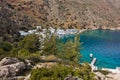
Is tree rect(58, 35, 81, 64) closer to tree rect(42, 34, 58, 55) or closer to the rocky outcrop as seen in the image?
tree rect(42, 34, 58, 55)

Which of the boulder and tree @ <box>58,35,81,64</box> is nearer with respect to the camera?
the boulder

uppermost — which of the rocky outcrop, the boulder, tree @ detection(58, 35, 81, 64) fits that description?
the boulder

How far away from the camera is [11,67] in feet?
169

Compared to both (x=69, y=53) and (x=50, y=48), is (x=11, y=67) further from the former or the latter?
(x=50, y=48)

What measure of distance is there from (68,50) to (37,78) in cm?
4907

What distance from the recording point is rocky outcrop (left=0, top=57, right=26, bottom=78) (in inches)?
1968

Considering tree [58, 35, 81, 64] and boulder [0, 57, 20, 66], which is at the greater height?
boulder [0, 57, 20, 66]

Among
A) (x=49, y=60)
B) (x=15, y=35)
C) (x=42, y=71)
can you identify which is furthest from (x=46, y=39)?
(x=42, y=71)

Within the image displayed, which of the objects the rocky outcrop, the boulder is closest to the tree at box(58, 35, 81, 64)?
the boulder

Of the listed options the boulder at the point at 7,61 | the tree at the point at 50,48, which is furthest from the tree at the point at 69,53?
the boulder at the point at 7,61

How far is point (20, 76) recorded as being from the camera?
170 ft

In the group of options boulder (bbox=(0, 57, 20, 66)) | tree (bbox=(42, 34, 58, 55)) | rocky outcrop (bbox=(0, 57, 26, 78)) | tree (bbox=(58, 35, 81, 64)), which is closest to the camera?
rocky outcrop (bbox=(0, 57, 26, 78))

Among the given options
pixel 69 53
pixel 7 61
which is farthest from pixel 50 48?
pixel 7 61

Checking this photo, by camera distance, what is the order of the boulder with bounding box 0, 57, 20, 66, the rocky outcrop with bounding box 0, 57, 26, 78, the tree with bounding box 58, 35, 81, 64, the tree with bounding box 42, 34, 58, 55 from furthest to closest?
the tree with bounding box 42, 34, 58, 55 < the tree with bounding box 58, 35, 81, 64 < the boulder with bounding box 0, 57, 20, 66 < the rocky outcrop with bounding box 0, 57, 26, 78
